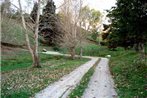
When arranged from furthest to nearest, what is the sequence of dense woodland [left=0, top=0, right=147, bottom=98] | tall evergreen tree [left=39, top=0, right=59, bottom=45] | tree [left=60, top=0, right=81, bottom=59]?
tree [left=60, top=0, right=81, bottom=59] < tall evergreen tree [left=39, top=0, right=59, bottom=45] < dense woodland [left=0, top=0, right=147, bottom=98]

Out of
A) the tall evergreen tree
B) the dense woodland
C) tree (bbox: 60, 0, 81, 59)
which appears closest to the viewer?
the dense woodland

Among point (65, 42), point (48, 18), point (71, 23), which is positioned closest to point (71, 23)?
point (71, 23)

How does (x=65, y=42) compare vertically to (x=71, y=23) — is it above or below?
below

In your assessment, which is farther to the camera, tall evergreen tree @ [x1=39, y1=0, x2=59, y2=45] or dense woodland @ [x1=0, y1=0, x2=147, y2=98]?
tall evergreen tree @ [x1=39, y1=0, x2=59, y2=45]

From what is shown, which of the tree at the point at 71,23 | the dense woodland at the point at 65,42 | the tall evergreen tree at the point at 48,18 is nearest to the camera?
the dense woodland at the point at 65,42

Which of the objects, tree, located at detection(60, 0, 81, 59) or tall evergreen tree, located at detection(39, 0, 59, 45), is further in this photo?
tree, located at detection(60, 0, 81, 59)

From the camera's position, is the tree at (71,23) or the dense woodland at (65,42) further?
the tree at (71,23)

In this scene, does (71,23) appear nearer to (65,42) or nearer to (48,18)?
(65,42)

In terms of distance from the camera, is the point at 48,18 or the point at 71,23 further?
the point at 71,23

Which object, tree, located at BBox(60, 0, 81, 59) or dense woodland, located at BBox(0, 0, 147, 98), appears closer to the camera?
dense woodland, located at BBox(0, 0, 147, 98)

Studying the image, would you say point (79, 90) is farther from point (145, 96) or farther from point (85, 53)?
point (85, 53)

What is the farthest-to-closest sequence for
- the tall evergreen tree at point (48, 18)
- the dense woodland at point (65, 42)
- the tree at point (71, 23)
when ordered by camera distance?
1. the tree at point (71, 23)
2. the tall evergreen tree at point (48, 18)
3. the dense woodland at point (65, 42)

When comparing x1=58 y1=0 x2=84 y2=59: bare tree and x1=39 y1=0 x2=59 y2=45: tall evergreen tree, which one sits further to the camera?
x1=58 y1=0 x2=84 y2=59: bare tree

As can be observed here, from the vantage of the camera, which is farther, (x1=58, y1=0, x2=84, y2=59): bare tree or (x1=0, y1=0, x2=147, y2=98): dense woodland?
(x1=58, y1=0, x2=84, y2=59): bare tree
